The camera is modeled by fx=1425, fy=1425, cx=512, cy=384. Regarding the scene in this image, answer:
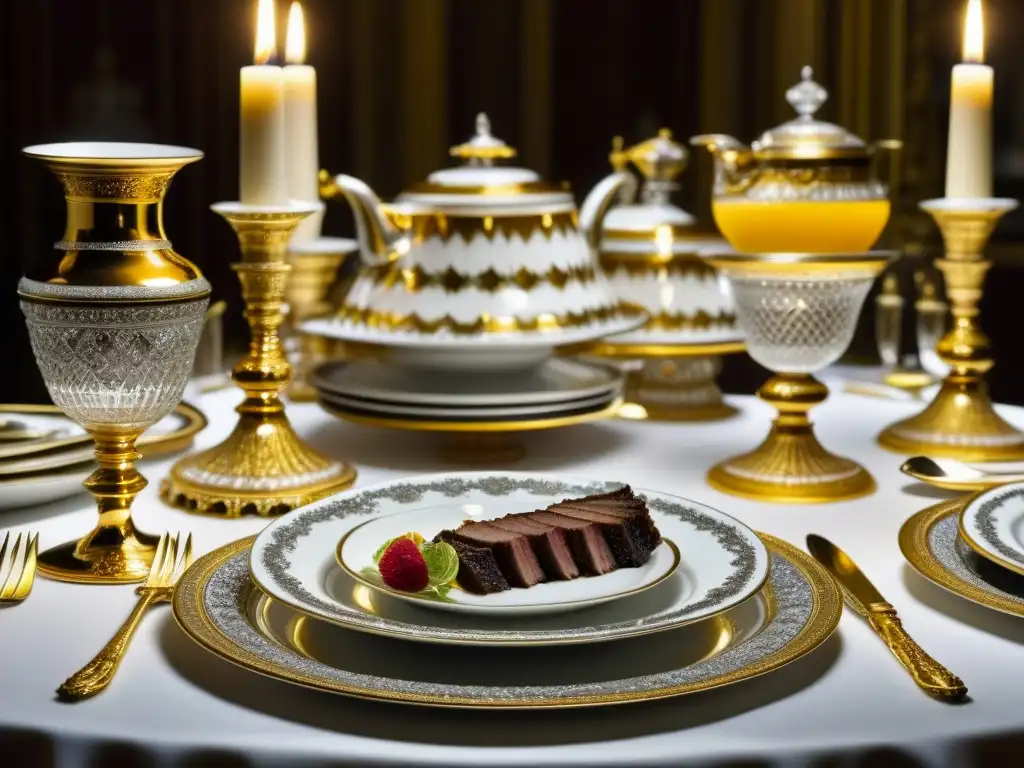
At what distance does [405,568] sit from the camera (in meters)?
0.73

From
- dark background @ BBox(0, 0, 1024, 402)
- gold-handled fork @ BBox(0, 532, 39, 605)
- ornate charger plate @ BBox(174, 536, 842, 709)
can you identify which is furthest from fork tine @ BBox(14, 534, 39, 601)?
dark background @ BBox(0, 0, 1024, 402)

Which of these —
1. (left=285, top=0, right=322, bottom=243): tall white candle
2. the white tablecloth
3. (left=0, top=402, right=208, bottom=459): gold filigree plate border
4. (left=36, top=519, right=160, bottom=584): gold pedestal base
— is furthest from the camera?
(left=285, top=0, right=322, bottom=243): tall white candle

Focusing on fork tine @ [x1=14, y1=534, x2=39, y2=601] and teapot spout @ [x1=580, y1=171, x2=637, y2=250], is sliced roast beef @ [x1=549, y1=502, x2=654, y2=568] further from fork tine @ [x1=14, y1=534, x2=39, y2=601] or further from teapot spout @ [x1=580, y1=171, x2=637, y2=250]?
teapot spout @ [x1=580, y1=171, x2=637, y2=250]

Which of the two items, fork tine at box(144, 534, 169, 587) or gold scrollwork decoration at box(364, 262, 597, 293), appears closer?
fork tine at box(144, 534, 169, 587)

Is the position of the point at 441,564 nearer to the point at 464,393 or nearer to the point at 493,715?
the point at 493,715

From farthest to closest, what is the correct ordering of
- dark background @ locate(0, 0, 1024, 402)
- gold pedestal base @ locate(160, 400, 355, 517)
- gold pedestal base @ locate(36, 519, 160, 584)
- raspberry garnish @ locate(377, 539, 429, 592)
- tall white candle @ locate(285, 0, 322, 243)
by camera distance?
1. dark background @ locate(0, 0, 1024, 402)
2. tall white candle @ locate(285, 0, 322, 243)
3. gold pedestal base @ locate(160, 400, 355, 517)
4. gold pedestal base @ locate(36, 519, 160, 584)
5. raspberry garnish @ locate(377, 539, 429, 592)

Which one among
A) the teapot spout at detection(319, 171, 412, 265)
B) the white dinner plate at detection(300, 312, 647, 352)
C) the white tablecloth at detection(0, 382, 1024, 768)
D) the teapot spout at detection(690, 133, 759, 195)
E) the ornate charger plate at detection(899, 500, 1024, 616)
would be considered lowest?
the white tablecloth at detection(0, 382, 1024, 768)

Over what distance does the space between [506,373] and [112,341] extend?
0.49m

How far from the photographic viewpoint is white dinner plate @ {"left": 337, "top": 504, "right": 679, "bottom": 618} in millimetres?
690

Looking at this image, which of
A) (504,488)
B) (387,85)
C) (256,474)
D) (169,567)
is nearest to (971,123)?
(504,488)

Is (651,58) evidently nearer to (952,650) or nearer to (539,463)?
(539,463)

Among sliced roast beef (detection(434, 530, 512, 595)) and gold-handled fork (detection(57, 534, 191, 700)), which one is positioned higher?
sliced roast beef (detection(434, 530, 512, 595))

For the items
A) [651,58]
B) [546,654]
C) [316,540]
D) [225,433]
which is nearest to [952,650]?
[546,654]

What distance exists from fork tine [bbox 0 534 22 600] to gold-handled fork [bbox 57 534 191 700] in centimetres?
7
